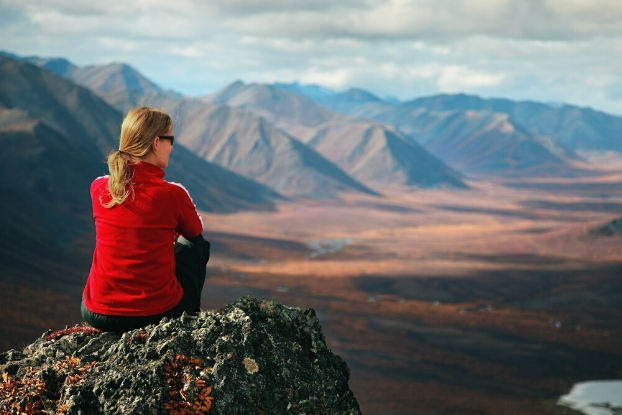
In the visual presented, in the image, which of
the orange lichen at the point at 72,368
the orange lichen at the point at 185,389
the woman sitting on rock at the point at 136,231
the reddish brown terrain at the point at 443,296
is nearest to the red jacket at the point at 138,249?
the woman sitting on rock at the point at 136,231

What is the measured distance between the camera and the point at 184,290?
19.0 ft

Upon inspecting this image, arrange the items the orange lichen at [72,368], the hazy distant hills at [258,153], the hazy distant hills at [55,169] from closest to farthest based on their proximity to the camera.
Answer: the orange lichen at [72,368] < the hazy distant hills at [55,169] < the hazy distant hills at [258,153]

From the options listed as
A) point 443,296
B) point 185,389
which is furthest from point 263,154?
point 185,389

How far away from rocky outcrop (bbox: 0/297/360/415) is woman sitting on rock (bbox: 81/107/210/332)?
0.68 feet

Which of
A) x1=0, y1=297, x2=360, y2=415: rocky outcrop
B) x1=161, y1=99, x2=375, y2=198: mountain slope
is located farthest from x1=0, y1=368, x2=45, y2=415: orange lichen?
x1=161, y1=99, x2=375, y2=198: mountain slope

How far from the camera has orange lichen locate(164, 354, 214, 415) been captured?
4.67m

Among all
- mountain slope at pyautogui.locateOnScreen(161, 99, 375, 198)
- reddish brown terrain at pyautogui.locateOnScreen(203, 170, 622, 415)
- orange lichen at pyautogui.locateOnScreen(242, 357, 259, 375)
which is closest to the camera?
orange lichen at pyautogui.locateOnScreen(242, 357, 259, 375)

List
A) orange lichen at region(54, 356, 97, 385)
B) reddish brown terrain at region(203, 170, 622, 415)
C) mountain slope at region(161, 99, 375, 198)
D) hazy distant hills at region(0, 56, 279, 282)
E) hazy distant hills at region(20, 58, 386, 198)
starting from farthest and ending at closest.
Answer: hazy distant hills at region(20, 58, 386, 198), mountain slope at region(161, 99, 375, 198), hazy distant hills at region(0, 56, 279, 282), reddish brown terrain at region(203, 170, 622, 415), orange lichen at region(54, 356, 97, 385)

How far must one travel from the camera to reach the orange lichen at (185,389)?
4672 millimetres

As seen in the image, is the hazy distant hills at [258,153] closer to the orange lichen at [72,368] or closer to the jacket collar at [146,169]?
the jacket collar at [146,169]

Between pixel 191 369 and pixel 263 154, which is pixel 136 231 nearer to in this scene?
pixel 191 369

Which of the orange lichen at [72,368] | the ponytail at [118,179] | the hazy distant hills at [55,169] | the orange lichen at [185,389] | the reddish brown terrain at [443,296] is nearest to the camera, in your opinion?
the orange lichen at [185,389]

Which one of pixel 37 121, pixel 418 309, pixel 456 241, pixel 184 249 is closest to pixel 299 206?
pixel 456 241

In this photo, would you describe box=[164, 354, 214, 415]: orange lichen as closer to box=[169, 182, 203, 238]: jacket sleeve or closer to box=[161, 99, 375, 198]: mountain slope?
box=[169, 182, 203, 238]: jacket sleeve
